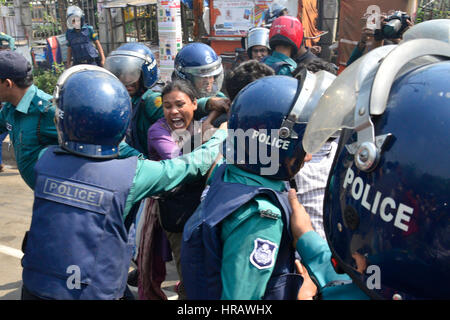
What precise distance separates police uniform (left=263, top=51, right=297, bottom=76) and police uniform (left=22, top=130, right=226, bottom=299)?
226 cm

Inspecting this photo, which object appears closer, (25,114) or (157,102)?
(25,114)

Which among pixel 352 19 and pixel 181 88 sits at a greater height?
pixel 352 19

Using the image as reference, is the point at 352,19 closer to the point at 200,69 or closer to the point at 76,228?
the point at 200,69

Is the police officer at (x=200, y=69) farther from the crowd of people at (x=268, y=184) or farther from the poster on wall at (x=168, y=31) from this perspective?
the poster on wall at (x=168, y=31)

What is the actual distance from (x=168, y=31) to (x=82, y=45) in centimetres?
349

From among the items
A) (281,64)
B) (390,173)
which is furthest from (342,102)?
(281,64)

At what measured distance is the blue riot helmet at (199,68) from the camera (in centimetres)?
310

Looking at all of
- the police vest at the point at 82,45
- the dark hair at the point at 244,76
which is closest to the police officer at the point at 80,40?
the police vest at the point at 82,45

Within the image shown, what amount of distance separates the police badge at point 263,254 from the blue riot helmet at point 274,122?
0.93ft

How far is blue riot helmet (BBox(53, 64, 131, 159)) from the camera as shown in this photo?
1.74 metres

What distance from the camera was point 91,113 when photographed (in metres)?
1.74

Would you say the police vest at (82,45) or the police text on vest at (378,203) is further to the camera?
the police vest at (82,45)
